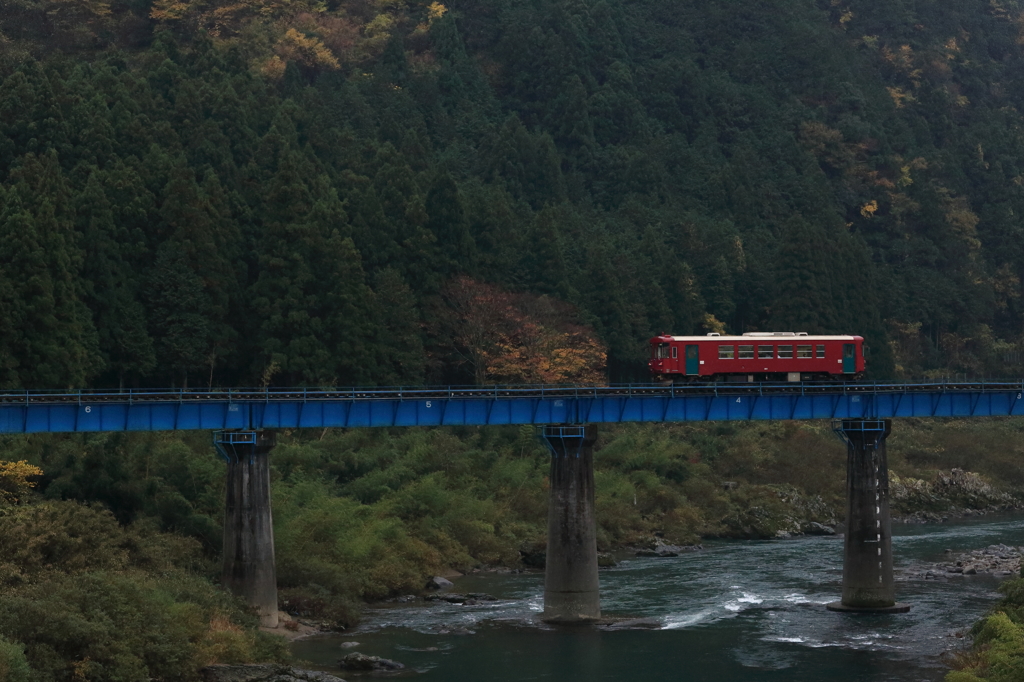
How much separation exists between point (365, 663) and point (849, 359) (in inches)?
1351

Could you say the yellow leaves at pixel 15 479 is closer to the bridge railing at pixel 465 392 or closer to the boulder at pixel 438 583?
the bridge railing at pixel 465 392

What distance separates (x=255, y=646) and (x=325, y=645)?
20.6ft

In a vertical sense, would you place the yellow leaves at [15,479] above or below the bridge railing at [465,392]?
below

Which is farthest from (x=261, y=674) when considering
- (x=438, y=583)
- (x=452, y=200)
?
(x=452, y=200)

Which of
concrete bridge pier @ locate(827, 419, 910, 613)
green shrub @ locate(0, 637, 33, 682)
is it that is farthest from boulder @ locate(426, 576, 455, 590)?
green shrub @ locate(0, 637, 33, 682)

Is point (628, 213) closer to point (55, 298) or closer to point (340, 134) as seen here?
point (340, 134)

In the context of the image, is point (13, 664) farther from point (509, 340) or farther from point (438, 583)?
point (509, 340)

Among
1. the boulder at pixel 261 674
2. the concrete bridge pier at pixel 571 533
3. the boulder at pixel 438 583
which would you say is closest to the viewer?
the boulder at pixel 261 674

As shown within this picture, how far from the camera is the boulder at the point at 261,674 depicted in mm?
54844

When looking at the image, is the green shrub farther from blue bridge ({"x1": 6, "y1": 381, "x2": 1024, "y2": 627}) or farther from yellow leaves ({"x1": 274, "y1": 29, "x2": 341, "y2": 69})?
yellow leaves ({"x1": 274, "y1": 29, "x2": 341, "y2": 69})

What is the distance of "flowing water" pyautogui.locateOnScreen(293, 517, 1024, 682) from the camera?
60.8 metres

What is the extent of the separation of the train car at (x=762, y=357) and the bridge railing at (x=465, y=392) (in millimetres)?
1072

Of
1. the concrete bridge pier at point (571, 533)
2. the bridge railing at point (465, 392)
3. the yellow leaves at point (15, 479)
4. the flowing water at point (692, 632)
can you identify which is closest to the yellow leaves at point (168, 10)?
the bridge railing at point (465, 392)

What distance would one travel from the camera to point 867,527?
75.2 m
